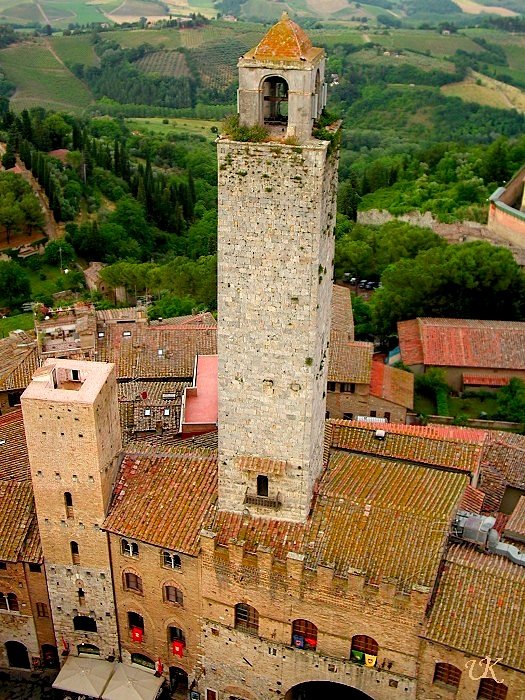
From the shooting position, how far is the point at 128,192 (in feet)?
305

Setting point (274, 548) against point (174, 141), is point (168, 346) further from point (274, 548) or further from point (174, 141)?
point (174, 141)

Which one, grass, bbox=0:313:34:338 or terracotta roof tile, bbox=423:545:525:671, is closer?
terracotta roof tile, bbox=423:545:525:671

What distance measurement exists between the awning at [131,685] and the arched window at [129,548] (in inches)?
196

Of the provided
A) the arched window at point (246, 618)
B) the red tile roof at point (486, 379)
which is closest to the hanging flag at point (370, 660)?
the arched window at point (246, 618)

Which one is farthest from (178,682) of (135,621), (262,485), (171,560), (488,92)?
(488,92)

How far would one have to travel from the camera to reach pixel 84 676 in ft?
95.9

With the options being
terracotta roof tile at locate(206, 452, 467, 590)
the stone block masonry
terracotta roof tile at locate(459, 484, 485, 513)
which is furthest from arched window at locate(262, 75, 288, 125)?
terracotta roof tile at locate(459, 484, 485, 513)

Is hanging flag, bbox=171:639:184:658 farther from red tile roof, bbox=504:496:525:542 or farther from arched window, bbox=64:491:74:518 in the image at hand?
red tile roof, bbox=504:496:525:542

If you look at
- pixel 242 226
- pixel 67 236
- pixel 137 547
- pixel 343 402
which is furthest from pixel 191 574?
pixel 67 236

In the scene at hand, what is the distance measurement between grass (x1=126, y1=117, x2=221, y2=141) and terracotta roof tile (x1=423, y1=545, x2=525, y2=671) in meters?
103

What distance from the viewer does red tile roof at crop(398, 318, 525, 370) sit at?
48781 mm

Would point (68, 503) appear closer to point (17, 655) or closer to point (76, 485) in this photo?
point (76, 485)

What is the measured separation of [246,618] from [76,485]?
7484 mm

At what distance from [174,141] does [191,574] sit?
101270mm
